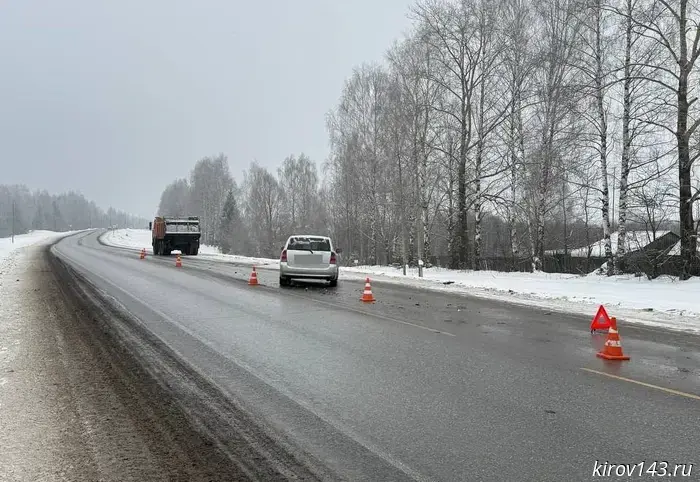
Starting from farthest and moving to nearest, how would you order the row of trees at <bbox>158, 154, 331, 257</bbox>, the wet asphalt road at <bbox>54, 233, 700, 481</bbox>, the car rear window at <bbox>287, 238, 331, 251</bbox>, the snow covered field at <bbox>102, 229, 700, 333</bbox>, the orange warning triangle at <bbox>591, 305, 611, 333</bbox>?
1. the row of trees at <bbox>158, 154, 331, 257</bbox>
2. the car rear window at <bbox>287, 238, 331, 251</bbox>
3. the snow covered field at <bbox>102, 229, 700, 333</bbox>
4. the orange warning triangle at <bbox>591, 305, 611, 333</bbox>
5. the wet asphalt road at <bbox>54, 233, 700, 481</bbox>

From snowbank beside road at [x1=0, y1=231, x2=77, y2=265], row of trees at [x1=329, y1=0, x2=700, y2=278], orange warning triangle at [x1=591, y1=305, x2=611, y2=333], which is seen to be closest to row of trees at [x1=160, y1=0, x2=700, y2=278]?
row of trees at [x1=329, y1=0, x2=700, y2=278]

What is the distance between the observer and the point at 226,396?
5363 mm

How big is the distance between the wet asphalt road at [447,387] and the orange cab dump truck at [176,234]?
30047 millimetres

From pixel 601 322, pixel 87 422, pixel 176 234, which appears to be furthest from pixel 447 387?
pixel 176 234

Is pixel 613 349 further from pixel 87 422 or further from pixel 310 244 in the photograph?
pixel 310 244

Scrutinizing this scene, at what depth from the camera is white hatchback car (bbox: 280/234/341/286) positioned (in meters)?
17.1

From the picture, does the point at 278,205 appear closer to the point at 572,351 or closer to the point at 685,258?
the point at 685,258

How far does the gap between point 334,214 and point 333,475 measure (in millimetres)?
47397

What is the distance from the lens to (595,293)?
16.2 m

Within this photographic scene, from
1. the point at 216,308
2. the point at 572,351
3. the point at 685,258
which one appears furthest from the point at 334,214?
the point at 572,351

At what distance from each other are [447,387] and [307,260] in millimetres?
11794

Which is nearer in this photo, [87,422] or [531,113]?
[87,422]

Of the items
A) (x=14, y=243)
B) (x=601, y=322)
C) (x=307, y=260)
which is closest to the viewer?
(x=601, y=322)

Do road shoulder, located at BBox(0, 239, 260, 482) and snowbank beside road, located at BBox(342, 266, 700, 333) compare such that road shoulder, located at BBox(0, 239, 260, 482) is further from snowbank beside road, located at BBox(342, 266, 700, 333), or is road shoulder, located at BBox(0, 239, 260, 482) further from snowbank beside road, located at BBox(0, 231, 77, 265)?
snowbank beside road, located at BBox(0, 231, 77, 265)
